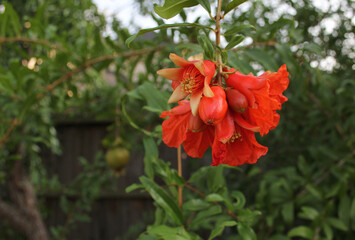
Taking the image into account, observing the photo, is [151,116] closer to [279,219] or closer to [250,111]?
[279,219]

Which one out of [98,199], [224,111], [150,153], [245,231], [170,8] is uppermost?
[170,8]

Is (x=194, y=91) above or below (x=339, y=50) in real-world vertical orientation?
below

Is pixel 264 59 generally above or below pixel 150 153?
above

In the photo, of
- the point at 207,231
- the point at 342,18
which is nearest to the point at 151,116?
the point at 207,231

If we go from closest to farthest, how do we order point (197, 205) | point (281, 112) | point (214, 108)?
point (214, 108) → point (197, 205) → point (281, 112)

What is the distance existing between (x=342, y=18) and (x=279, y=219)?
0.87 meters

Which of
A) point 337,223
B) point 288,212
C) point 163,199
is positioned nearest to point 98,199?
point 288,212

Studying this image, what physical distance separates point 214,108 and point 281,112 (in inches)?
43.7

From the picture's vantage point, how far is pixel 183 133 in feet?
1.42

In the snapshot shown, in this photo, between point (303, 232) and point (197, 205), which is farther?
point (303, 232)

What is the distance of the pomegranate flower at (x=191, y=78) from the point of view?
0.39 m

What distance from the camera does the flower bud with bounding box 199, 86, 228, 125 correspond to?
0.37m

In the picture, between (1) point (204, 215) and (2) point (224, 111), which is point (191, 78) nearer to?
(2) point (224, 111)

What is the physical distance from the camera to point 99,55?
1098 millimetres
